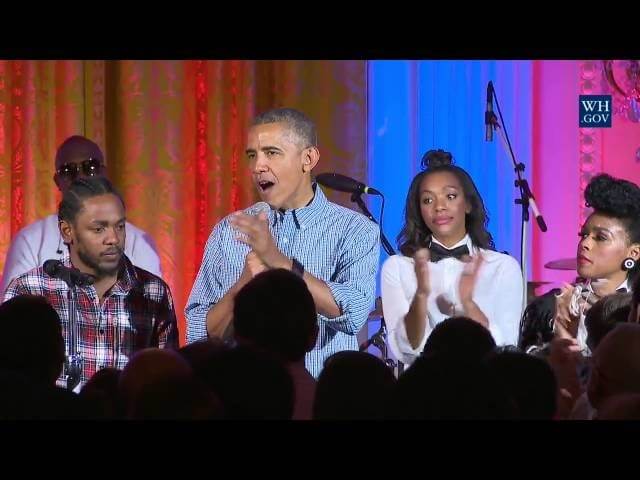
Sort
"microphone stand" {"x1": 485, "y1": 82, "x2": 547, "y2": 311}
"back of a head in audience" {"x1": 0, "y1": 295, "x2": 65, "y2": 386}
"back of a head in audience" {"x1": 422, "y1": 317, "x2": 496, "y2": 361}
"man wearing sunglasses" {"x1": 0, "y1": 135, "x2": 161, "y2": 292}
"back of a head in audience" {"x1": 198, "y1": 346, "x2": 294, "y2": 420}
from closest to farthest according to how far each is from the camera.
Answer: "back of a head in audience" {"x1": 198, "y1": 346, "x2": 294, "y2": 420}, "back of a head in audience" {"x1": 0, "y1": 295, "x2": 65, "y2": 386}, "back of a head in audience" {"x1": 422, "y1": 317, "x2": 496, "y2": 361}, "man wearing sunglasses" {"x1": 0, "y1": 135, "x2": 161, "y2": 292}, "microphone stand" {"x1": 485, "y1": 82, "x2": 547, "y2": 311}

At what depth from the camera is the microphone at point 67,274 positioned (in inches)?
Result: 150

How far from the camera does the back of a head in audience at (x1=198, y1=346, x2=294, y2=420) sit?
7.73ft

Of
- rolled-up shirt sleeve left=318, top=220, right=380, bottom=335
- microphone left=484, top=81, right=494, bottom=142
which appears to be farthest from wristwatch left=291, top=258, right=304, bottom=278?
microphone left=484, top=81, right=494, bottom=142

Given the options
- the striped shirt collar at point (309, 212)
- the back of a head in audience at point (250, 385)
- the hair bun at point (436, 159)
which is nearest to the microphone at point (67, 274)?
the striped shirt collar at point (309, 212)

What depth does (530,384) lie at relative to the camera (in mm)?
2473

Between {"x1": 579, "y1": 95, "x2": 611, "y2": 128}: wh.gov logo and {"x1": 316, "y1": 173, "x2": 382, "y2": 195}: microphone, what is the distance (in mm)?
1494

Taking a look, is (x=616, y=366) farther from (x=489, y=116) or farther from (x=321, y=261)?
(x=489, y=116)

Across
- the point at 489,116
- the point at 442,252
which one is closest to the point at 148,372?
the point at 442,252

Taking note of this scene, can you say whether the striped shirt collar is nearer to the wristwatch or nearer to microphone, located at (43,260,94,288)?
the wristwatch

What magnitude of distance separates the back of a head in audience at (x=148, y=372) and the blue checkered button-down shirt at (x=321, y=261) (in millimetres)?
1513

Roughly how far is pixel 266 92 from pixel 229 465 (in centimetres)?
341

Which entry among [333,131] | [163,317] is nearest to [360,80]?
[333,131]

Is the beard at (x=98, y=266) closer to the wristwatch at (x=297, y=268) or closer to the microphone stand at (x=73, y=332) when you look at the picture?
the microphone stand at (x=73, y=332)

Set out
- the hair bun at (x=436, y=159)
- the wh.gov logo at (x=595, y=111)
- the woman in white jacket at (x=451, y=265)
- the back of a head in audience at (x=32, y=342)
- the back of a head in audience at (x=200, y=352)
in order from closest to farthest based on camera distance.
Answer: the back of a head in audience at (x=200, y=352), the back of a head in audience at (x=32, y=342), the woman in white jacket at (x=451, y=265), the hair bun at (x=436, y=159), the wh.gov logo at (x=595, y=111)
